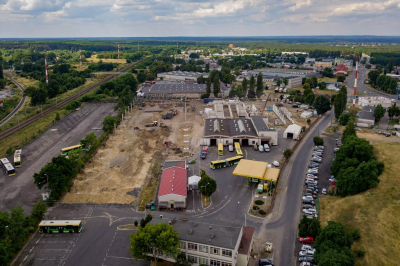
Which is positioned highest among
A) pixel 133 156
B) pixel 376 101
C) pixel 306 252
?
pixel 376 101

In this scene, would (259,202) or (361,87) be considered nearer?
(259,202)

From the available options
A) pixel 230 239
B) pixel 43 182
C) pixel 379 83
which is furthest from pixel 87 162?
pixel 379 83

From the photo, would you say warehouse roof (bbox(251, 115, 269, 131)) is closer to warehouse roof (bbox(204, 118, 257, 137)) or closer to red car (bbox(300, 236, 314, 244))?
warehouse roof (bbox(204, 118, 257, 137))

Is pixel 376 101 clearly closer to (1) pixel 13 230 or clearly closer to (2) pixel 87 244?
(2) pixel 87 244

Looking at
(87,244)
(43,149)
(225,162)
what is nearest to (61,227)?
(87,244)

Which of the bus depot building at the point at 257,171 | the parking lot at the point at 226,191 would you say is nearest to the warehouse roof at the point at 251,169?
the bus depot building at the point at 257,171

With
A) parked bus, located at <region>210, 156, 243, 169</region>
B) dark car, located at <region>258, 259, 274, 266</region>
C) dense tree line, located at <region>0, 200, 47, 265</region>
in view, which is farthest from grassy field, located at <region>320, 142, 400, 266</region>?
dense tree line, located at <region>0, 200, 47, 265</region>

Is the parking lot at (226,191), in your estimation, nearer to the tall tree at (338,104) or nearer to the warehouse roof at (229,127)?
the warehouse roof at (229,127)
